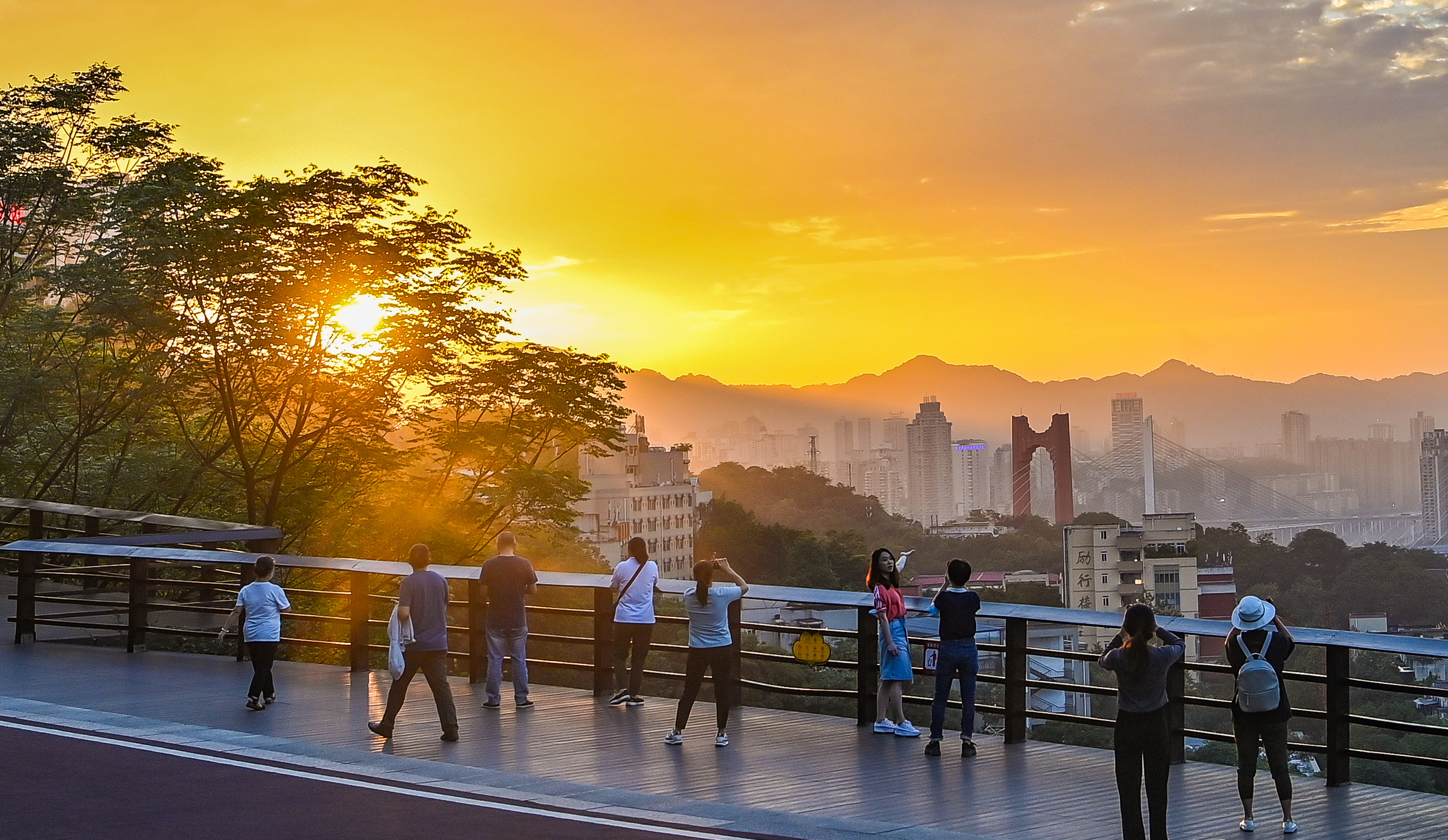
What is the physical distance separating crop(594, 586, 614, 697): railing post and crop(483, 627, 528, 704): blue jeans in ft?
2.57

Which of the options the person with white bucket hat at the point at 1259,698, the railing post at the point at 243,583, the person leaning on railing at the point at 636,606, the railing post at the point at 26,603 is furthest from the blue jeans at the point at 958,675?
the railing post at the point at 26,603

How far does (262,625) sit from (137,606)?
15.1 ft

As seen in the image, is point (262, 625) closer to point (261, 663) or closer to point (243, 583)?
point (261, 663)

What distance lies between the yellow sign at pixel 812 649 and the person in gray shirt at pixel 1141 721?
12.5 ft

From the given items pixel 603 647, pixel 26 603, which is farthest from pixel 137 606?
pixel 603 647

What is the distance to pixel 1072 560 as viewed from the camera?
284 feet

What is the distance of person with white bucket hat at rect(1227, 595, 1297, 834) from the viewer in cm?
875

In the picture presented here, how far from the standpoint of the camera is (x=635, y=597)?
42.0ft

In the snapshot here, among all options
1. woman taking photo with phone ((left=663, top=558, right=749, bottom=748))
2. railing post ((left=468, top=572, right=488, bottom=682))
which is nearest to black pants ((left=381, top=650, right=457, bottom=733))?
woman taking photo with phone ((left=663, top=558, right=749, bottom=748))

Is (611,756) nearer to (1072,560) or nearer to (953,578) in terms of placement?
(953,578)

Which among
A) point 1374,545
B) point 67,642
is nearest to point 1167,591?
point 1374,545

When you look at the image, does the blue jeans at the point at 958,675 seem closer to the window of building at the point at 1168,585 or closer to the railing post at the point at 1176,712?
the railing post at the point at 1176,712

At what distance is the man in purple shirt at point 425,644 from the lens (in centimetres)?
1124

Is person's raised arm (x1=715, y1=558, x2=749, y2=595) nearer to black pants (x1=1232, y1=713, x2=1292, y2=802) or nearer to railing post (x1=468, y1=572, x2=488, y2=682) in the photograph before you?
railing post (x1=468, y1=572, x2=488, y2=682)
